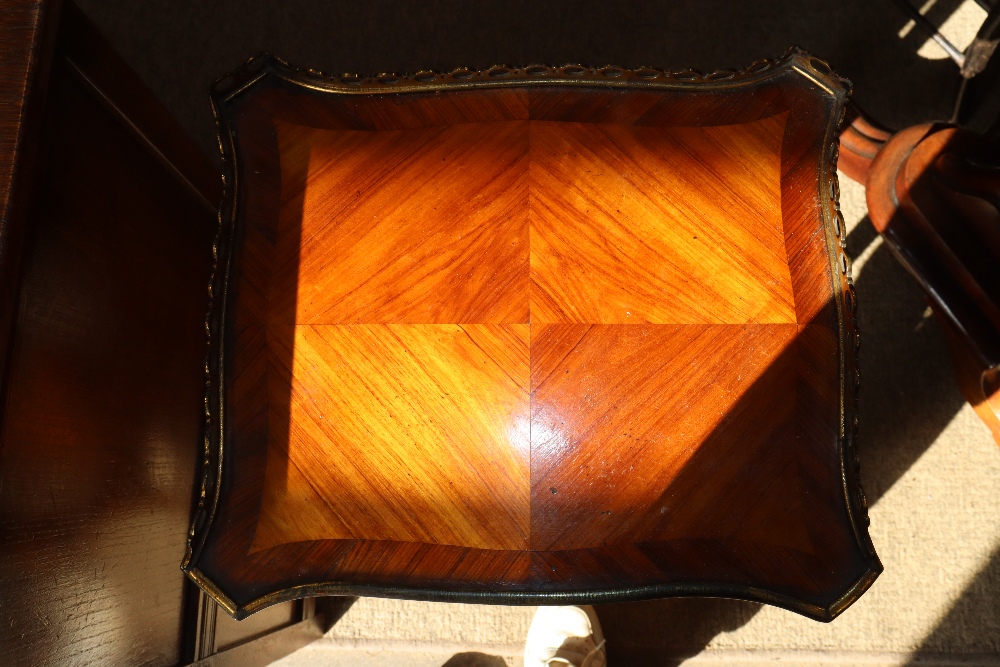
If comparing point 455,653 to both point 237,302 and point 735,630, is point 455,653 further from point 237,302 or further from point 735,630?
point 237,302

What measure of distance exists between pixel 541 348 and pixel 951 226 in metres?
0.62

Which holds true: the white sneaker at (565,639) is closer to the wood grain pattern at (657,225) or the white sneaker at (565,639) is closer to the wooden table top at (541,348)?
the wooden table top at (541,348)

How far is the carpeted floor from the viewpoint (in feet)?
3.14

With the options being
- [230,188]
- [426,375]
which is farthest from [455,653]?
[230,188]

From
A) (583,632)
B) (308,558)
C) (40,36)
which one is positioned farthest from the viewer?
(583,632)

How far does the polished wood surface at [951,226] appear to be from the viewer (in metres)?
0.79

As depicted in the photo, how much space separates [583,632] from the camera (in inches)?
36.6

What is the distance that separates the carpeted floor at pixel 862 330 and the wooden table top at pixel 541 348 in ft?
1.40

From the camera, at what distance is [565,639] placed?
2.98ft

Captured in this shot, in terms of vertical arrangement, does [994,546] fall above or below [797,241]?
below

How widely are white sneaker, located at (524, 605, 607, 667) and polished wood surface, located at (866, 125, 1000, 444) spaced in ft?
2.18

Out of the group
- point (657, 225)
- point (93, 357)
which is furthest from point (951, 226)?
point (93, 357)

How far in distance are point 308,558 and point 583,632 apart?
498mm

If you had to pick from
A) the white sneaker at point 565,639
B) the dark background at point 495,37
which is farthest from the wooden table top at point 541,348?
the dark background at point 495,37
